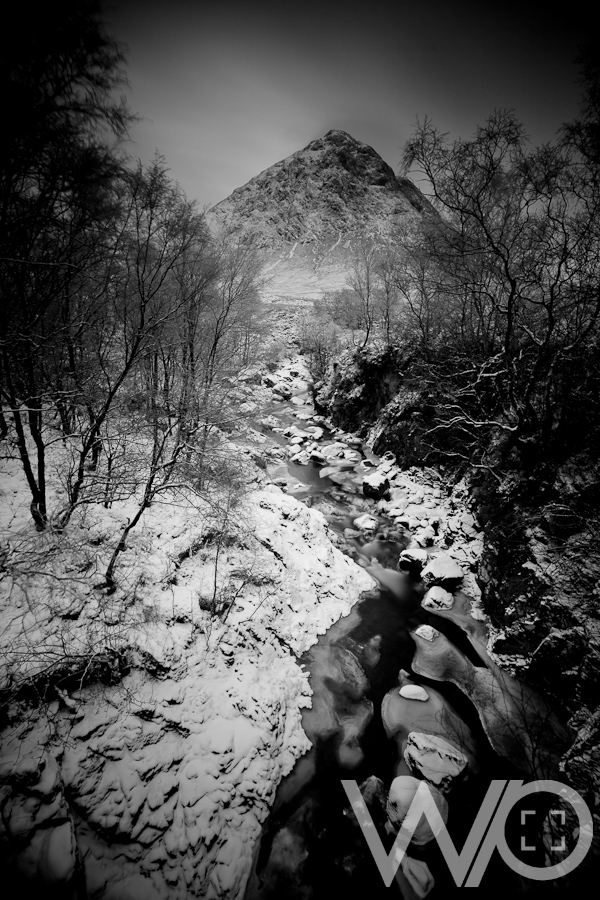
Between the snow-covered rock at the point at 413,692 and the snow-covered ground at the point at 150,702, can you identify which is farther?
the snow-covered rock at the point at 413,692

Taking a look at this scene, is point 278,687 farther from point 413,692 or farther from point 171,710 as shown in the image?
point 413,692

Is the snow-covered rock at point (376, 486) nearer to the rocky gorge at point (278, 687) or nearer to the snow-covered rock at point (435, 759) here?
the rocky gorge at point (278, 687)

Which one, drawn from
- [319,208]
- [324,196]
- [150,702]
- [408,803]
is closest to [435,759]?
[408,803]

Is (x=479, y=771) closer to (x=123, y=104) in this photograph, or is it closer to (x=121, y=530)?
(x=121, y=530)

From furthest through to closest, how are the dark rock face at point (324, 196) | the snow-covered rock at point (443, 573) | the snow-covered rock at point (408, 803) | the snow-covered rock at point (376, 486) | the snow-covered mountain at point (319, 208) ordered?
the dark rock face at point (324, 196)
the snow-covered mountain at point (319, 208)
the snow-covered rock at point (376, 486)
the snow-covered rock at point (443, 573)
the snow-covered rock at point (408, 803)

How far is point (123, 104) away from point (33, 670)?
326 inches

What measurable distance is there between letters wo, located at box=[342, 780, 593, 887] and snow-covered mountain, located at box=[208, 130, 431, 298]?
5031 centimetres

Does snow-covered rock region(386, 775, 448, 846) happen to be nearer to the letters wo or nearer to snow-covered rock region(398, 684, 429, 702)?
the letters wo

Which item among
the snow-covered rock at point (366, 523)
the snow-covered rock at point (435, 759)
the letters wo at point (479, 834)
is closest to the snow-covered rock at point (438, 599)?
the snow-covered rock at point (366, 523)

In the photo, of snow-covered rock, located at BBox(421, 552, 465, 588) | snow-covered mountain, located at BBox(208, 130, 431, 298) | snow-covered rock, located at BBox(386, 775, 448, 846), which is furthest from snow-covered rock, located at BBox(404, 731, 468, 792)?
snow-covered mountain, located at BBox(208, 130, 431, 298)

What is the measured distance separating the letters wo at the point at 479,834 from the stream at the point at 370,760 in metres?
0.09

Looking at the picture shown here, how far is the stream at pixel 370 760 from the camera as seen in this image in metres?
4.31

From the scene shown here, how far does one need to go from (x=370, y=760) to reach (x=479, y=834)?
1779mm

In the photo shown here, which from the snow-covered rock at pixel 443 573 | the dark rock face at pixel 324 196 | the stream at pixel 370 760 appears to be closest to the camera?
the stream at pixel 370 760
